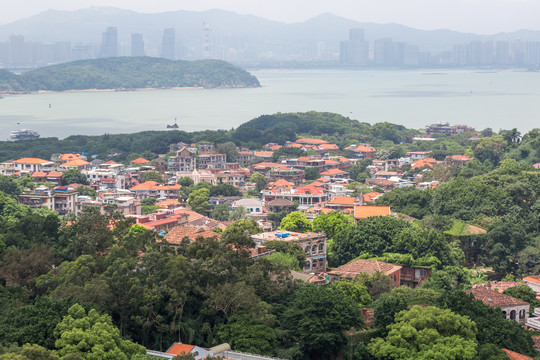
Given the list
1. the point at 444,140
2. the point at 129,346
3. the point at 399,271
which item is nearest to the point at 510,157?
the point at 444,140

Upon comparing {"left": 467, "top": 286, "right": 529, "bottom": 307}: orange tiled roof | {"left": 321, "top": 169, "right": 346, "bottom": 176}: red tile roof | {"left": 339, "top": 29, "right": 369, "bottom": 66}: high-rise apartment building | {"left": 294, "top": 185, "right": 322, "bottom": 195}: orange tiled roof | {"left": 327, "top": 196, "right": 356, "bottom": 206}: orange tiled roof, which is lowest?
{"left": 321, "top": 169, "right": 346, "bottom": 176}: red tile roof

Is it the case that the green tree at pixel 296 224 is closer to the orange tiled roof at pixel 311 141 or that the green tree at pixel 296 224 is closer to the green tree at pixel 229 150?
the green tree at pixel 229 150

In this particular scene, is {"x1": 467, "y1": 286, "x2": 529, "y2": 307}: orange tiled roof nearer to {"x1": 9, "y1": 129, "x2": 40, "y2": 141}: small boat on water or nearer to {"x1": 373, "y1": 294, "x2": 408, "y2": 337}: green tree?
{"x1": 373, "y1": 294, "x2": 408, "y2": 337}: green tree

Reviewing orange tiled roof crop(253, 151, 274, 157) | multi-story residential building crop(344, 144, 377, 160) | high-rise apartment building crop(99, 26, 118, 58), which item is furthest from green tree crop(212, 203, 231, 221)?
high-rise apartment building crop(99, 26, 118, 58)

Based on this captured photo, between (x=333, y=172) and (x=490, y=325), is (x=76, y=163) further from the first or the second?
(x=490, y=325)

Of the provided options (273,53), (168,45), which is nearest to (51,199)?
(168,45)

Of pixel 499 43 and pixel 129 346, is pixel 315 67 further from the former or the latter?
pixel 129 346

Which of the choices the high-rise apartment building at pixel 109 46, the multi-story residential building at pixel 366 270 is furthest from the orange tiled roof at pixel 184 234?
the high-rise apartment building at pixel 109 46
